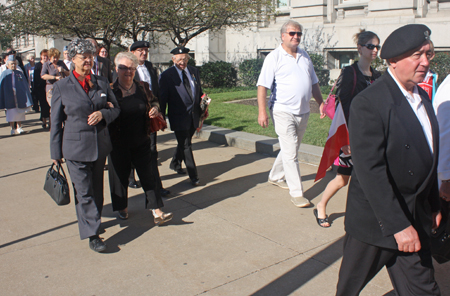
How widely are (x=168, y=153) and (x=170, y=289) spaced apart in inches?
196

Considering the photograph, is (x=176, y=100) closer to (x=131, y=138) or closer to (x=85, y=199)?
(x=131, y=138)

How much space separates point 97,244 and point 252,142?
14.6ft

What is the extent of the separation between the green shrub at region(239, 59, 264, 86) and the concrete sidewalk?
40.3 ft

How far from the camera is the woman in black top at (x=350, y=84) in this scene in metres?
4.35

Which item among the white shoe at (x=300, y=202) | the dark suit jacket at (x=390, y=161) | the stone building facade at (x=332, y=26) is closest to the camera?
the dark suit jacket at (x=390, y=161)

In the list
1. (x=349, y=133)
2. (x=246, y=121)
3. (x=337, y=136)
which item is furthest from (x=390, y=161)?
(x=246, y=121)

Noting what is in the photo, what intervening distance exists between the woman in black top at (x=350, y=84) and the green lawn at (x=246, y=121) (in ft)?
10.5

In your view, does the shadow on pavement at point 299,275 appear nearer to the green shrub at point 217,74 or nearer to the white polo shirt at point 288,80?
the white polo shirt at point 288,80

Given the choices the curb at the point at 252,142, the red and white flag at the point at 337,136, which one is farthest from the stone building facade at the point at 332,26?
the red and white flag at the point at 337,136

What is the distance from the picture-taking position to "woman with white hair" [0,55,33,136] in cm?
1070

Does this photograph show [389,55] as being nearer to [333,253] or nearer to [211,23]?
[333,253]

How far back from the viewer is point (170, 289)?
3584 millimetres

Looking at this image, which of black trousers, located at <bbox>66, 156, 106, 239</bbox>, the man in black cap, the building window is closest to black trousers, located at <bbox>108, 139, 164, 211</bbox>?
black trousers, located at <bbox>66, 156, 106, 239</bbox>

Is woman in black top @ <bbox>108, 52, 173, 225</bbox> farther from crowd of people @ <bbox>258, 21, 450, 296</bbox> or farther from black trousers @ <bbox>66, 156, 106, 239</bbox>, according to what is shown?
crowd of people @ <bbox>258, 21, 450, 296</bbox>
